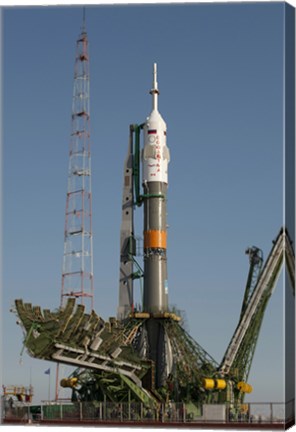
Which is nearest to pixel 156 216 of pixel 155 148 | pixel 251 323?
pixel 155 148

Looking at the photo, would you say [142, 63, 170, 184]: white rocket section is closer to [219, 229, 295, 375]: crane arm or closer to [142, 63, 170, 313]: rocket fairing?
[142, 63, 170, 313]: rocket fairing

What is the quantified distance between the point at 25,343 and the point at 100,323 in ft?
17.6

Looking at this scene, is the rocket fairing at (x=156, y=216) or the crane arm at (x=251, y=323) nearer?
the crane arm at (x=251, y=323)

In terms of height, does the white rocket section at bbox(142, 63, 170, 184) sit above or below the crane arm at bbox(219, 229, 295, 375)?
above

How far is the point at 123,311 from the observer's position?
70188mm

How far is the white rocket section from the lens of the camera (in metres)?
69.3

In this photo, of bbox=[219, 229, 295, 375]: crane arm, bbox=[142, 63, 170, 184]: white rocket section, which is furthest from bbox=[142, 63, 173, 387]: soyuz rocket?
bbox=[219, 229, 295, 375]: crane arm

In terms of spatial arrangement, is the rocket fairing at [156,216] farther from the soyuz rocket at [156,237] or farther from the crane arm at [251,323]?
the crane arm at [251,323]

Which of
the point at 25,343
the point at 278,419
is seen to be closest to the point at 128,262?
the point at 25,343

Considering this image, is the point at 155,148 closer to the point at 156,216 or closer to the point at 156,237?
the point at 156,216

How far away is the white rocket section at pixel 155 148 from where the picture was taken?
227 feet

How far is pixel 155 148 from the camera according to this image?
69.9 meters

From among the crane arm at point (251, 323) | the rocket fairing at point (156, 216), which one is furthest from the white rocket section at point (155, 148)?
the crane arm at point (251, 323)

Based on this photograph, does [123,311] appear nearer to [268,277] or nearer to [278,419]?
[268,277]
